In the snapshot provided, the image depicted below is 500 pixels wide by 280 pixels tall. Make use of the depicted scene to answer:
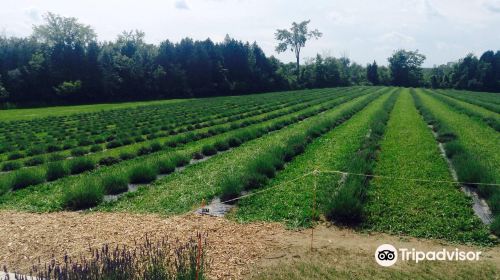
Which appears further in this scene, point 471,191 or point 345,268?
point 471,191

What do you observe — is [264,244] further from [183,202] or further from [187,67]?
[187,67]

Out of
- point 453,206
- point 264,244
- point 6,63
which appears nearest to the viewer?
point 264,244

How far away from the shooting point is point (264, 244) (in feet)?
23.5

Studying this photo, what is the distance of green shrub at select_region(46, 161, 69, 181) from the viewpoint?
42.5ft

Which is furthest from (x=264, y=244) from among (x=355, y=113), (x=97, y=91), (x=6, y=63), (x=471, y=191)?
(x=6, y=63)

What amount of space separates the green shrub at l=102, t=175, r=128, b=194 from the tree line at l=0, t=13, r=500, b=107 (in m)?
56.6

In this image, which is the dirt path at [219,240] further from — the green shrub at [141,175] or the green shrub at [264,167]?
the green shrub at [264,167]

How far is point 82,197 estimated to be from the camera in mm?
9844

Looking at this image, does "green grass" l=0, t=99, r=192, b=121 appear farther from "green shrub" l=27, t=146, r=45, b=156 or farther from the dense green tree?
the dense green tree

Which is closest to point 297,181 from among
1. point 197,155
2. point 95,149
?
point 197,155

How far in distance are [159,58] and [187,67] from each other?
18.3 feet

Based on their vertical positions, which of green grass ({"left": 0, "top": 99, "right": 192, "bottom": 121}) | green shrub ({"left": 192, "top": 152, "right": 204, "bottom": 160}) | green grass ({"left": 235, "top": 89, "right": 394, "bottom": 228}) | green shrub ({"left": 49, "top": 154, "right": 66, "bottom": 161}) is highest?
green grass ({"left": 0, "top": 99, "right": 192, "bottom": 121})

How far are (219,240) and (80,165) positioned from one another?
345 inches

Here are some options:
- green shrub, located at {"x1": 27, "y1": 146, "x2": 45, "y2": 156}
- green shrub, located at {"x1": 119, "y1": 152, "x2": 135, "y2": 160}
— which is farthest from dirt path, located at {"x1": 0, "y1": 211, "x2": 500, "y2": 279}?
green shrub, located at {"x1": 27, "y1": 146, "x2": 45, "y2": 156}
